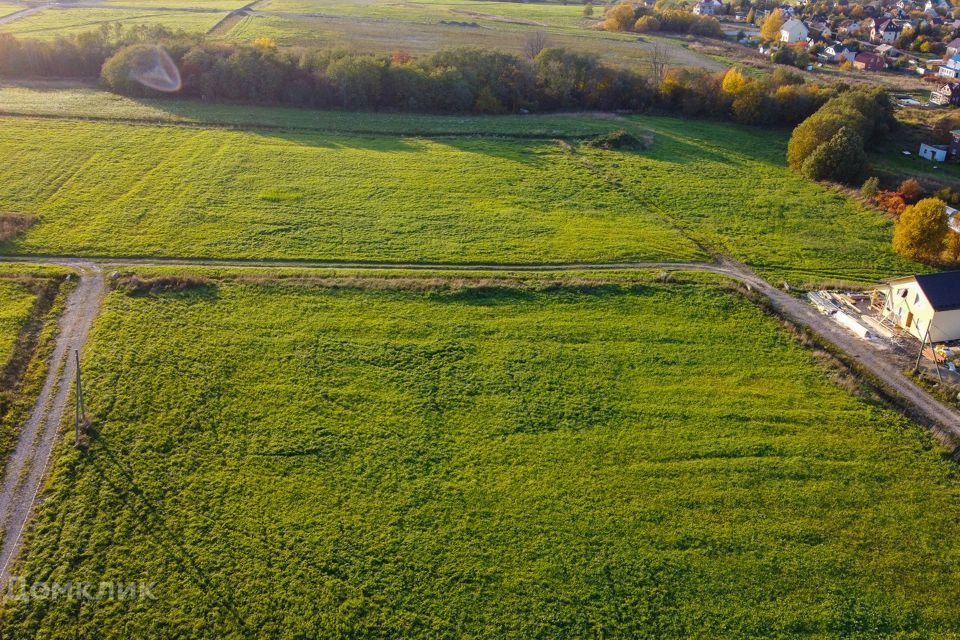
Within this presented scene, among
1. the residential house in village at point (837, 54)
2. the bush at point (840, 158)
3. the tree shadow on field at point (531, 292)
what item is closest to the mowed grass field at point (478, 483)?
the tree shadow on field at point (531, 292)

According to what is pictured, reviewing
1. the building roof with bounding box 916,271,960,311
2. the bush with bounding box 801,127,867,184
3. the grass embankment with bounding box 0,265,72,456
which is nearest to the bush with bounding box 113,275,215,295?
the grass embankment with bounding box 0,265,72,456

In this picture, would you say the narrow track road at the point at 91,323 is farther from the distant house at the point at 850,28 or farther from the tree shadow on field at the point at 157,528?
the distant house at the point at 850,28

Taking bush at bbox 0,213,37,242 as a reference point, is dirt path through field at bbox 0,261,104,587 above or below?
below

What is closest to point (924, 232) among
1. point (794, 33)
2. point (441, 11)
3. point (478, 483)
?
point (478, 483)

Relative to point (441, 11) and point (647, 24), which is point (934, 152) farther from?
point (441, 11)

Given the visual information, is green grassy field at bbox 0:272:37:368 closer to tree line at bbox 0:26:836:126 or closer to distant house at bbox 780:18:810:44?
tree line at bbox 0:26:836:126

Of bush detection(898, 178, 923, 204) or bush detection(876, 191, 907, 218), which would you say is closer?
bush detection(876, 191, 907, 218)

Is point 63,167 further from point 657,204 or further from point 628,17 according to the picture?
point 628,17
